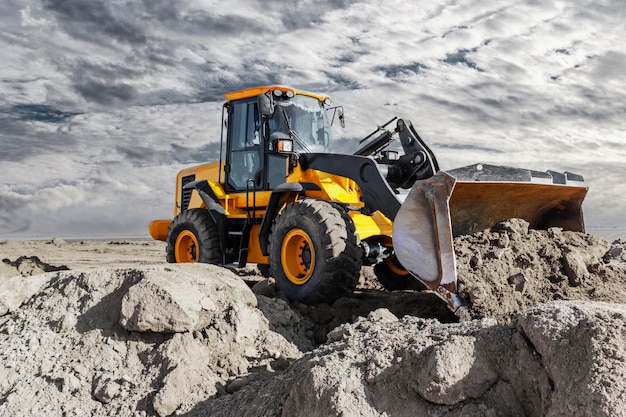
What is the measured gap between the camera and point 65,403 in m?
4.54

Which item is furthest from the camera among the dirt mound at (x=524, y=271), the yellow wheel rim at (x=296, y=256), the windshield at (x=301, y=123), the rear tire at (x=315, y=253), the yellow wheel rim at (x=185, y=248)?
the yellow wheel rim at (x=185, y=248)

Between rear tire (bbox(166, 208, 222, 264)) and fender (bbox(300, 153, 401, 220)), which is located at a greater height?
fender (bbox(300, 153, 401, 220))

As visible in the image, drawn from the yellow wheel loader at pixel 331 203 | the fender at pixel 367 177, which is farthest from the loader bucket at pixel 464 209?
the fender at pixel 367 177

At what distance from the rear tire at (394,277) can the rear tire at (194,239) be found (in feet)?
7.42

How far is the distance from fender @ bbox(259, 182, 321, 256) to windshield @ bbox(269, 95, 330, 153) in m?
0.71

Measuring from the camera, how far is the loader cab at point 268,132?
8.19 m

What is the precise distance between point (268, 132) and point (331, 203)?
196 centimetres

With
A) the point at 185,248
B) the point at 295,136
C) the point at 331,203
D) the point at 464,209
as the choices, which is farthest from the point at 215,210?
the point at 464,209

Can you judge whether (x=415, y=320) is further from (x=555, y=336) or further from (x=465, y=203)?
(x=465, y=203)

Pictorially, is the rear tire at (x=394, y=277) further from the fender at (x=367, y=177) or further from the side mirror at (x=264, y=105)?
the side mirror at (x=264, y=105)

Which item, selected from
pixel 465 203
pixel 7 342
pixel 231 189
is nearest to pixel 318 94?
pixel 231 189

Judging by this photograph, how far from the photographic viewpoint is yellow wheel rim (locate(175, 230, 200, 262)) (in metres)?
9.36

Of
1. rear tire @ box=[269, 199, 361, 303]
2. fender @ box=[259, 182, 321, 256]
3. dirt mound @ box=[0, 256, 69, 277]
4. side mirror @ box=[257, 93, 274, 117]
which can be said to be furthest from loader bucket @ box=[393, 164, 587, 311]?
dirt mound @ box=[0, 256, 69, 277]

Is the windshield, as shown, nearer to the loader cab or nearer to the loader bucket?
the loader cab
